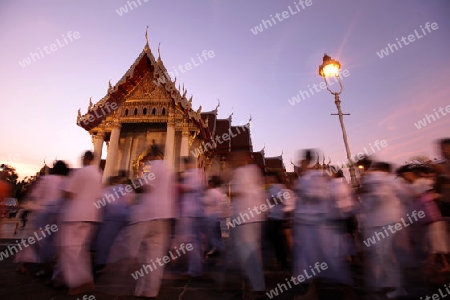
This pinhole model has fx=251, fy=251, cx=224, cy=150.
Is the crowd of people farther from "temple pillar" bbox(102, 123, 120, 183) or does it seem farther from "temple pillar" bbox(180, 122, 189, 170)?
"temple pillar" bbox(102, 123, 120, 183)

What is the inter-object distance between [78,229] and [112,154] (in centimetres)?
1049

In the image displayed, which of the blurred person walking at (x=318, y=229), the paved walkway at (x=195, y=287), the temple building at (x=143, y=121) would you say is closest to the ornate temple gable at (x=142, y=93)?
the temple building at (x=143, y=121)

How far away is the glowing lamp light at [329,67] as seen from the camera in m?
8.55

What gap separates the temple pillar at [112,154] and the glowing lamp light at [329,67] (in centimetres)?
1052

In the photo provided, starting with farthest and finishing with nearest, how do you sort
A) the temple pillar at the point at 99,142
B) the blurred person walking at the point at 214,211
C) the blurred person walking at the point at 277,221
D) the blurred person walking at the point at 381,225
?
the temple pillar at the point at 99,142
the blurred person walking at the point at 214,211
the blurred person walking at the point at 277,221
the blurred person walking at the point at 381,225

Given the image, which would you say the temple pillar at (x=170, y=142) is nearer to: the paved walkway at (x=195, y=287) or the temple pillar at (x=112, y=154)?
the temple pillar at (x=112, y=154)

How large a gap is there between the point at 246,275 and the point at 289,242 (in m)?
1.98

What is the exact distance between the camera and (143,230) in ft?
10.3

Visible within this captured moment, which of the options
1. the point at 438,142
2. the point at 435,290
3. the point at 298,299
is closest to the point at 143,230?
the point at 298,299

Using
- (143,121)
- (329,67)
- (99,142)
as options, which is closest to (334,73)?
(329,67)

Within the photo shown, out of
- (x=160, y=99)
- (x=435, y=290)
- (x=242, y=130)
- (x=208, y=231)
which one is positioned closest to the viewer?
(x=435, y=290)

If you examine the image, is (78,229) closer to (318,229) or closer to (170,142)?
(318,229)

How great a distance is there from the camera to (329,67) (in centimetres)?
859

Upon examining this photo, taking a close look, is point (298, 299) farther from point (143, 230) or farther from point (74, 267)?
point (74, 267)
